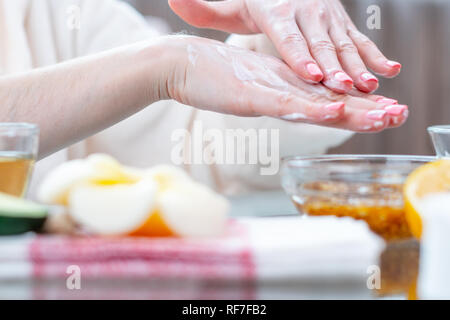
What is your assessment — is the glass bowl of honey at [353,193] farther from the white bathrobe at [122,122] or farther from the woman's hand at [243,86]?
the white bathrobe at [122,122]

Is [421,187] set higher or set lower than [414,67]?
lower

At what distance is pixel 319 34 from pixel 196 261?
0.58m

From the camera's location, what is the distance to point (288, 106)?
25.9 inches

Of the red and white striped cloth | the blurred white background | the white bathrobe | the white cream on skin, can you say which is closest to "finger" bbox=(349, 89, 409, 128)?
the white cream on skin

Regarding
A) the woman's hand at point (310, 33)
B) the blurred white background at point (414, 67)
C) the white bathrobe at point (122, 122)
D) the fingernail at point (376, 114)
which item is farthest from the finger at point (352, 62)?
the blurred white background at point (414, 67)

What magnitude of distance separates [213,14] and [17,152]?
515mm

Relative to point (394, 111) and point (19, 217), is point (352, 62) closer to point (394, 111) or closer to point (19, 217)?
point (394, 111)

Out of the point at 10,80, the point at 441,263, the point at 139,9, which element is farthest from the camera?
the point at 139,9

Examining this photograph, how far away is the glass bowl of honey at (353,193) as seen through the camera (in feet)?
1.32

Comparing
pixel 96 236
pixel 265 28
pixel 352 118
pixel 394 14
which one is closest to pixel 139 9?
pixel 394 14

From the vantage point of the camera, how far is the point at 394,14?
86.4 inches

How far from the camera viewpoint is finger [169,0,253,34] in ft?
2.78

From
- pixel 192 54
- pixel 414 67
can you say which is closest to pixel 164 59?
pixel 192 54
